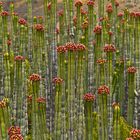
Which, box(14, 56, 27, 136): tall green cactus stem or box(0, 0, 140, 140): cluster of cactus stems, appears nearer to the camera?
box(0, 0, 140, 140): cluster of cactus stems

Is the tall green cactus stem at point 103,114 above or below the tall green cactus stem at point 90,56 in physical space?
below

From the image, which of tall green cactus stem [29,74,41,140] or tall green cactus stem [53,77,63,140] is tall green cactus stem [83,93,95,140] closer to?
tall green cactus stem [53,77,63,140]

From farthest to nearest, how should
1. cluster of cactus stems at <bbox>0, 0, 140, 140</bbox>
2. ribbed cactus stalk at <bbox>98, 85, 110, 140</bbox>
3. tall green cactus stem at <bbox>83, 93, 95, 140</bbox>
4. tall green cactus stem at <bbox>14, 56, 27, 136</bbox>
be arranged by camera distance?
tall green cactus stem at <bbox>14, 56, 27, 136</bbox>, cluster of cactus stems at <bbox>0, 0, 140, 140</bbox>, tall green cactus stem at <bbox>83, 93, 95, 140</bbox>, ribbed cactus stalk at <bbox>98, 85, 110, 140</bbox>

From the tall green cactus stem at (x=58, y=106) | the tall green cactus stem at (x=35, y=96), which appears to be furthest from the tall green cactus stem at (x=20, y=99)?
the tall green cactus stem at (x=58, y=106)

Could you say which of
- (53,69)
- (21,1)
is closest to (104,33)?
(53,69)

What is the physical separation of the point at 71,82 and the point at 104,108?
81cm

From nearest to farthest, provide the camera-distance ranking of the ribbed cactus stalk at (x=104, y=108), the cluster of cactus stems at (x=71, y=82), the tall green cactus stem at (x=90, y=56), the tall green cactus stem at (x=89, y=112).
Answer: the ribbed cactus stalk at (x=104, y=108), the tall green cactus stem at (x=89, y=112), the cluster of cactus stems at (x=71, y=82), the tall green cactus stem at (x=90, y=56)

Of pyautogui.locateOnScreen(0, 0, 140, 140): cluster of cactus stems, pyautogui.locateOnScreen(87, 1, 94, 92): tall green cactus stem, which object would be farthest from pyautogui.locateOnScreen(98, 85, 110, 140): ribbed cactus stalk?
pyautogui.locateOnScreen(87, 1, 94, 92): tall green cactus stem

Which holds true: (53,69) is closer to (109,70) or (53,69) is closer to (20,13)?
(109,70)

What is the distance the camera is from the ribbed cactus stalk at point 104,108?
6945mm

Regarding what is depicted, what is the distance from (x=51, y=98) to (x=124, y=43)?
3.54 m

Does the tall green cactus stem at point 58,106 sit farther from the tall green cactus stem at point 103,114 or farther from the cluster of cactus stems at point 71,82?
the tall green cactus stem at point 103,114

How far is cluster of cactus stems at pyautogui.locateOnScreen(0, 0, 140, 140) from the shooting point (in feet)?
23.6

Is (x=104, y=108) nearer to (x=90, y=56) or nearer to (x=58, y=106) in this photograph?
(x=58, y=106)
